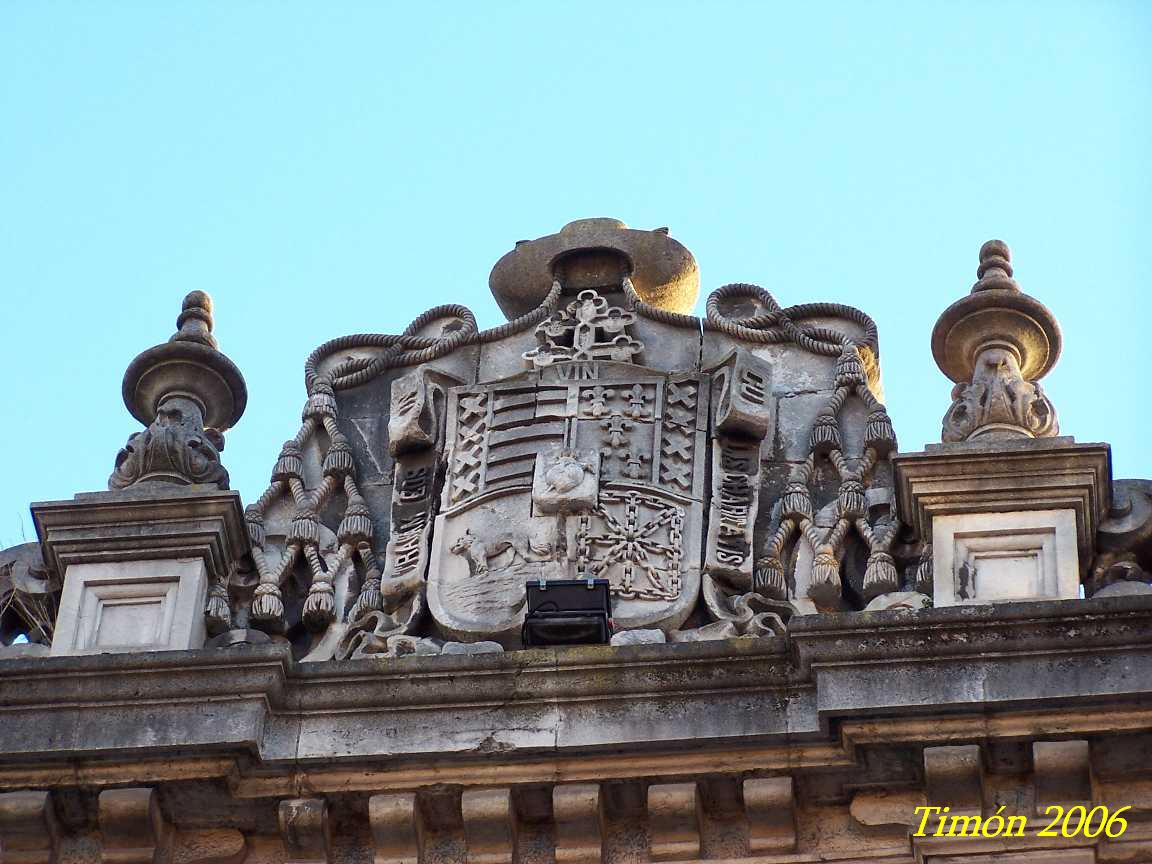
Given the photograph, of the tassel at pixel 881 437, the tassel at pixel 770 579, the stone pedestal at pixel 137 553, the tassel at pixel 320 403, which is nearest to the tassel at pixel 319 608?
the stone pedestal at pixel 137 553

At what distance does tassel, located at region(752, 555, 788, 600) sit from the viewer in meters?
14.1

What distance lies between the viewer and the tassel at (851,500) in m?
14.4

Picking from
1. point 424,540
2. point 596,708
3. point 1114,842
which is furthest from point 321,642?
point 1114,842

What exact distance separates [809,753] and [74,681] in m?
3.11

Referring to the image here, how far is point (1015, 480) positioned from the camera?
1401cm

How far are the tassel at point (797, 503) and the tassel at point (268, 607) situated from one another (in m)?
2.32

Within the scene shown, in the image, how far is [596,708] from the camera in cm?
1325

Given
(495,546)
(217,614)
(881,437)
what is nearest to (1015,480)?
(881,437)

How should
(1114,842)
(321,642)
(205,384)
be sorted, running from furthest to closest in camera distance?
(205,384) < (321,642) < (1114,842)

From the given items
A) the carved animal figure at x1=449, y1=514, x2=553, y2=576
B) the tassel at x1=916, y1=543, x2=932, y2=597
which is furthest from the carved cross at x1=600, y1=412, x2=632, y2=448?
the tassel at x1=916, y1=543, x2=932, y2=597

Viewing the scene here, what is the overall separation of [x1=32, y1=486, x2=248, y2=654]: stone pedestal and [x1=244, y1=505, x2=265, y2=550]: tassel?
175 mm

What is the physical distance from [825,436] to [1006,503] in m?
1.17

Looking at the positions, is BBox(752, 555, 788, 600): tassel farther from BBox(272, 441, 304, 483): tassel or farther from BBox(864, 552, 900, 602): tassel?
BBox(272, 441, 304, 483): tassel

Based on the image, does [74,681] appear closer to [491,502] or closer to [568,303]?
[491,502]
